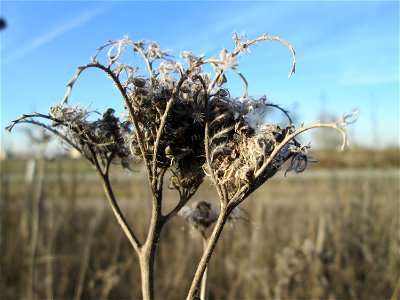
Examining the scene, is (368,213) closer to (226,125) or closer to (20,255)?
(20,255)

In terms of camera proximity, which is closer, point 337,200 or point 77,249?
point 77,249

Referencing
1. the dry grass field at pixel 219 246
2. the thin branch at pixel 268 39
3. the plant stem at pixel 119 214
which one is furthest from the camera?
the dry grass field at pixel 219 246

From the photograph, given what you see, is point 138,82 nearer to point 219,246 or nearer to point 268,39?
point 268,39

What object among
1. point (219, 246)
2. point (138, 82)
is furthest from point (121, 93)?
point (219, 246)

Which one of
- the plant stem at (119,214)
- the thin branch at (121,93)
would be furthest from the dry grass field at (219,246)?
the thin branch at (121,93)

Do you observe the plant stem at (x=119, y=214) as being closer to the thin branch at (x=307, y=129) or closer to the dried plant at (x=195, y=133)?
the dried plant at (x=195, y=133)

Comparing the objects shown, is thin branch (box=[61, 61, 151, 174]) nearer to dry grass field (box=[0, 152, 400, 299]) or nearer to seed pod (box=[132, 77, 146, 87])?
seed pod (box=[132, 77, 146, 87])

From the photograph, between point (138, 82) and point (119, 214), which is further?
point (119, 214)

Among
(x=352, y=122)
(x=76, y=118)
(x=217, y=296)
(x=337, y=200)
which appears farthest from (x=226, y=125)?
(x=337, y=200)
